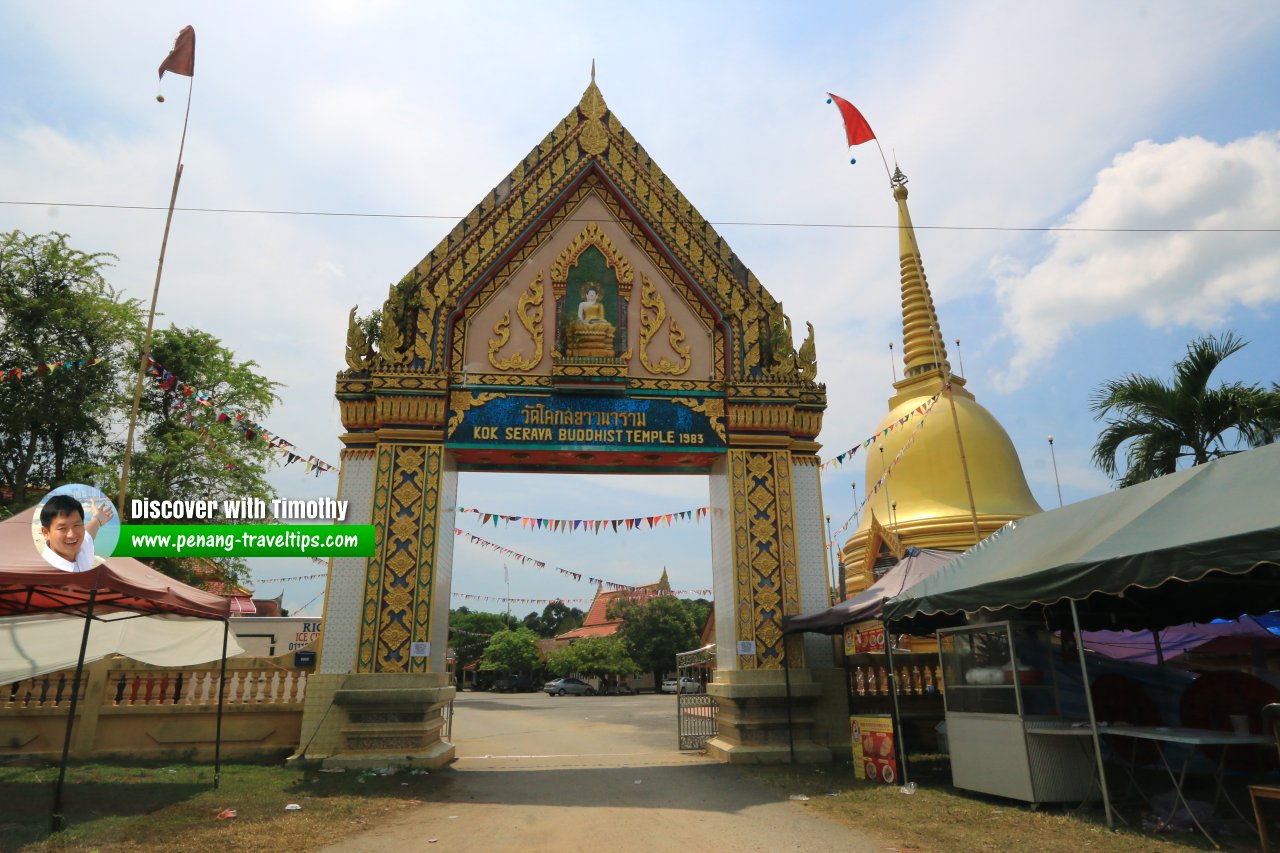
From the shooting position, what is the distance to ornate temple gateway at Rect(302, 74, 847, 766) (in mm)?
12672

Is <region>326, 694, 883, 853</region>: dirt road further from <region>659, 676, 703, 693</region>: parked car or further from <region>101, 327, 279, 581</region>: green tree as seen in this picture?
<region>659, 676, 703, 693</region>: parked car

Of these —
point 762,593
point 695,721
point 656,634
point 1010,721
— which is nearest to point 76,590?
point 762,593

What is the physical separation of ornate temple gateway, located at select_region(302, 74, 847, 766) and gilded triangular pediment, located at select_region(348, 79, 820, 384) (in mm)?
42

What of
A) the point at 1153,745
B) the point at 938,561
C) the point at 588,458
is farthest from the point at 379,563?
the point at 1153,745

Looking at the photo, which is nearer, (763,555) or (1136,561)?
(1136,561)

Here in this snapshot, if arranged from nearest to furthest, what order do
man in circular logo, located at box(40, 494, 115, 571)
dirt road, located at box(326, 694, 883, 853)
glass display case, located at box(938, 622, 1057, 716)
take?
dirt road, located at box(326, 694, 883, 853), man in circular logo, located at box(40, 494, 115, 571), glass display case, located at box(938, 622, 1057, 716)

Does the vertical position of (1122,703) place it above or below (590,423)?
below

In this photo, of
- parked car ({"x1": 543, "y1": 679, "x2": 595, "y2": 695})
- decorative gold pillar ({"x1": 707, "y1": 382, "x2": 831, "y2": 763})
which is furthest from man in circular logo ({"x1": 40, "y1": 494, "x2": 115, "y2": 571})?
parked car ({"x1": 543, "y1": 679, "x2": 595, "y2": 695})

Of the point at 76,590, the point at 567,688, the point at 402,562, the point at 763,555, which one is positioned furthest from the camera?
the point at 567,688

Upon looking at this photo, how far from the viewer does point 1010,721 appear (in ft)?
28.3

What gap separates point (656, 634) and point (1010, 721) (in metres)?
43.6

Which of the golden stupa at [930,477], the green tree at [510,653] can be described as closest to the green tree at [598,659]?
the green tree at [510,653]

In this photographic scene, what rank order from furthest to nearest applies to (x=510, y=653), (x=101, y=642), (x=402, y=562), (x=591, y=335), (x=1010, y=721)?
(x=510, y=653), (x=591, y=335), (x=402, y=562), (x=101, y=642), (x=1010, y=721)

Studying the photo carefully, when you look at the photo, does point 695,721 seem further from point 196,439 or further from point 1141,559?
point 196,439
